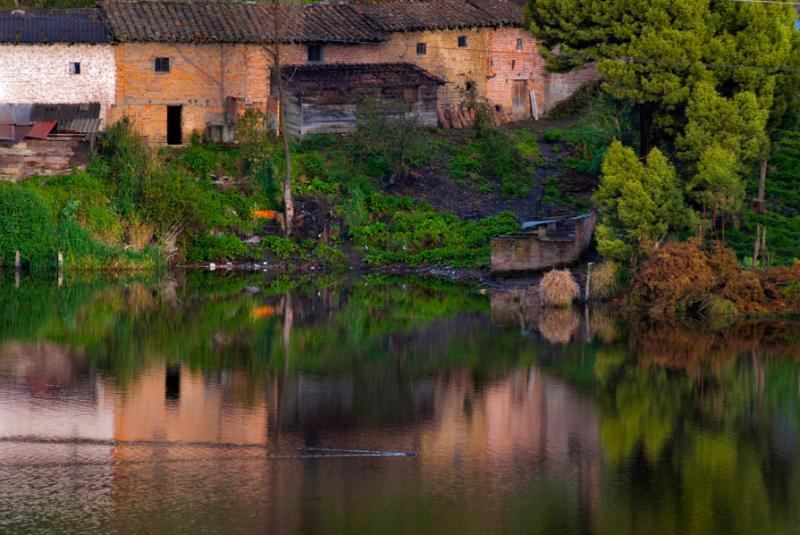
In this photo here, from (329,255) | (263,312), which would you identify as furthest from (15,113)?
(263,312)

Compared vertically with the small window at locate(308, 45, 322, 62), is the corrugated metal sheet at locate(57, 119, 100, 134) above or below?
below

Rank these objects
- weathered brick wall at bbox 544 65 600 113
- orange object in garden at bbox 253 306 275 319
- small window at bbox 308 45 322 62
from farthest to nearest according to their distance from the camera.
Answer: weathered brick wall at bbox 544 65 600 113 < small window at bbox 308 45 322 62 < orange object in garden at bbox 253 306 275 319

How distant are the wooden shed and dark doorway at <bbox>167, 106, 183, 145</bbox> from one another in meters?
3.67

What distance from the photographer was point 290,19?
57.1m

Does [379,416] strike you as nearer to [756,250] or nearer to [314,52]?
[756,250]

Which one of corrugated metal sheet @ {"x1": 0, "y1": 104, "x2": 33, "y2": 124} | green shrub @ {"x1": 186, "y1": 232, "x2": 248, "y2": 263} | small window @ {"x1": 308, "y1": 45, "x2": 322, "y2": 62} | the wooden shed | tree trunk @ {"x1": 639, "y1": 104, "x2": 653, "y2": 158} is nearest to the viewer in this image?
tree trunk @ {"x1": 639, "y1": 104, "x2": 653, "y2": 158}

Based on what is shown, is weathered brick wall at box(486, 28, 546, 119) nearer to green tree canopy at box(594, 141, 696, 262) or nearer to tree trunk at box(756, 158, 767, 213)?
tree trunk at box(756, 158, 767, 213)

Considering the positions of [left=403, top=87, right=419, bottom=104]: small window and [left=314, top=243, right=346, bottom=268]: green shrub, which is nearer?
[left=314, top=243, right=346, bottom=268]: green shrub

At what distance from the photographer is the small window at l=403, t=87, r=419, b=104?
188ft

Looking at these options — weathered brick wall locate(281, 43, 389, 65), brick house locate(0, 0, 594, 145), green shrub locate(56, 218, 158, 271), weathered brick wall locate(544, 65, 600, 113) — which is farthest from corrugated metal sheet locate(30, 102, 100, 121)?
weathered brick wall locate(544, 65, 600, 113)

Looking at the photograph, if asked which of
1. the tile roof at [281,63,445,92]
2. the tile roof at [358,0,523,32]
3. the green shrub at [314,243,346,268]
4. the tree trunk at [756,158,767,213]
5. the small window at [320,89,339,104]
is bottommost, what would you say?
the green shrub at [314,243,346,268]

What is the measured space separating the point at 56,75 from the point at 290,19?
918 centimetres

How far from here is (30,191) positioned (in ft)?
159

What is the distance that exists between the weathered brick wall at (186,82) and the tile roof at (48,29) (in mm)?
1059
